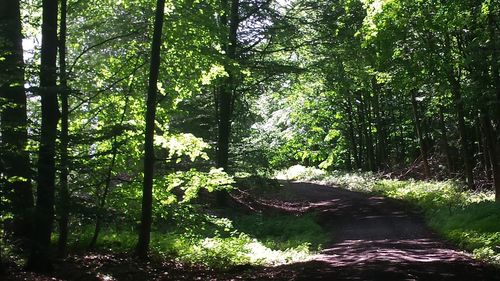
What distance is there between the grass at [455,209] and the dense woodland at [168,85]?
138 cm

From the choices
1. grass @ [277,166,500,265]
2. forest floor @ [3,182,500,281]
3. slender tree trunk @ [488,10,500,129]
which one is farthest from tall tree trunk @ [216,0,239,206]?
slender tree trunk @ [488,10,500,129]

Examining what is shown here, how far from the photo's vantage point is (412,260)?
9.95m

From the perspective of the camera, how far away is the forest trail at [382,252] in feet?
28.8

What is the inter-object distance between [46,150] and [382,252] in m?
7.82

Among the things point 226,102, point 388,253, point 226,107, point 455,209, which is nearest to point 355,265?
point 388,253

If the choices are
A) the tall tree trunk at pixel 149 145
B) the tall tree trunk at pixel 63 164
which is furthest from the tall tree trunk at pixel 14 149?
the tall tree trunk at pixel 149 145

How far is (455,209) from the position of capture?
15469 millimetres

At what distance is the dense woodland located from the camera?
773 cm

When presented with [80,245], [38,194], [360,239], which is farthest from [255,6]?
[38,194]

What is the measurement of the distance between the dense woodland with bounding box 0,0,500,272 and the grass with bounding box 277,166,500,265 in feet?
4.53

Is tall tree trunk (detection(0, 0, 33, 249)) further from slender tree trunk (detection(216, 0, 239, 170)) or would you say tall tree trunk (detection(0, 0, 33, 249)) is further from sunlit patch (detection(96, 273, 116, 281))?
slender tree trunk (detection(216, 0, 239, 170))

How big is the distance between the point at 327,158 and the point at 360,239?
109 feet

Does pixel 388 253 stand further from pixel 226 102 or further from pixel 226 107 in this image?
pixel 226 102

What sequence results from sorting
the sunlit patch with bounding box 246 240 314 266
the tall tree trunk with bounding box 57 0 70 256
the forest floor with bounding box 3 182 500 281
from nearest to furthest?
1. the tall tree trunk with bounding box 57 0 70 256
2. the forest floor with bounding box 3 182 500 281
3. the sunlit patch with bounding box 246 240 314 266
